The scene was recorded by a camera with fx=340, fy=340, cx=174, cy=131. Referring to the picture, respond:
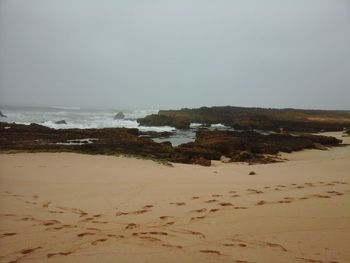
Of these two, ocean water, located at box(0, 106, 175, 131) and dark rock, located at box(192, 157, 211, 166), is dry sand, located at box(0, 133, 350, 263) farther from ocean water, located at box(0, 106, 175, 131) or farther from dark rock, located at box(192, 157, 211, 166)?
ocean water, located at box(0, 106, 175, 131)

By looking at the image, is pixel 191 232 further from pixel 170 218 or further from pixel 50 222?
pixel 50 222

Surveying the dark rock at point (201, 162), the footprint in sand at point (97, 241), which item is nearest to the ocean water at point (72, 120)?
the dark rock at point (201, 162)

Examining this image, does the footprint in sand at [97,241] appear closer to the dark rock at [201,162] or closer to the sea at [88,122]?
the dark rock at [201,162]

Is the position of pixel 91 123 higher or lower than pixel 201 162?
higher

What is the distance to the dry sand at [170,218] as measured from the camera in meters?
3.44

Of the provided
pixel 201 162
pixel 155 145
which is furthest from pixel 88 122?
pixel 201 162

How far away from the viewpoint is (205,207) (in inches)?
205

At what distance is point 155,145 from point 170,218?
9965 millimetres

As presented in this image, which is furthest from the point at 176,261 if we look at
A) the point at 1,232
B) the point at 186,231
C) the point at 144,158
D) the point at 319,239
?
the point at 144,158

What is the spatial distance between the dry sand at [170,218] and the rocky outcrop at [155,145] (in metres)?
4.95

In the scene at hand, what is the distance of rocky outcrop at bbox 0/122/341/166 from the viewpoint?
13016mm

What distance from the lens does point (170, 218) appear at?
463 cm

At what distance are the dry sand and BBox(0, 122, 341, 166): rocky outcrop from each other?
16.2 feet

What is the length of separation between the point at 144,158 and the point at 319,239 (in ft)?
26.7
